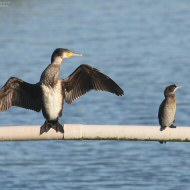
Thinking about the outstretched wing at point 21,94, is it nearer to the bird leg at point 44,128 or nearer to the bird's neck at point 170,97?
the bird leg at point 44,128

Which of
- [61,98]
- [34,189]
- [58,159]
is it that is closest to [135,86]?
[58,159]

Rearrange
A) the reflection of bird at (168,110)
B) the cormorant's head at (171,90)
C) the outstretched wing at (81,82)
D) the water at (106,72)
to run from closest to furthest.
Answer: the outstretched wing at (81,82), the reflection of bird at (168,110), the cormorant's head at (171,90), the water at (106,72)

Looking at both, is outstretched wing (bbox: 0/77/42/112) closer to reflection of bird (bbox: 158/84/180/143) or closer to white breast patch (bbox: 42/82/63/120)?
white breast patch (bbox: 42/82/63/120)

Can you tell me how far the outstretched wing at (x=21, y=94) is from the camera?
1266 cm

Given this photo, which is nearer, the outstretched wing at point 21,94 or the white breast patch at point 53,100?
the white breast patch at point 53,100

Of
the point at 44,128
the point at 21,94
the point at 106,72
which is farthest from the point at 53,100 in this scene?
the point at 106,72

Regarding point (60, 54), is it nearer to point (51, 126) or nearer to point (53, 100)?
point (53, 100)

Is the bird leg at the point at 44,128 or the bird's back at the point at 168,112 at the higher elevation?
the bird's back at the point at 168,112

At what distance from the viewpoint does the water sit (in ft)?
59.1

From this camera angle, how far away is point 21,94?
12844mm

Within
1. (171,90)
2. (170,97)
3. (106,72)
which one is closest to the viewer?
(170,97)

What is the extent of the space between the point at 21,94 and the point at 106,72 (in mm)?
13241

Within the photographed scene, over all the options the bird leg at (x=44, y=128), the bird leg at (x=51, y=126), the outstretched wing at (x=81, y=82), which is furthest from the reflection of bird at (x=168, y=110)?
the bird leg at (x=44, y=128)

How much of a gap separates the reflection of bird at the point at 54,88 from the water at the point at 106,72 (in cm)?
440
